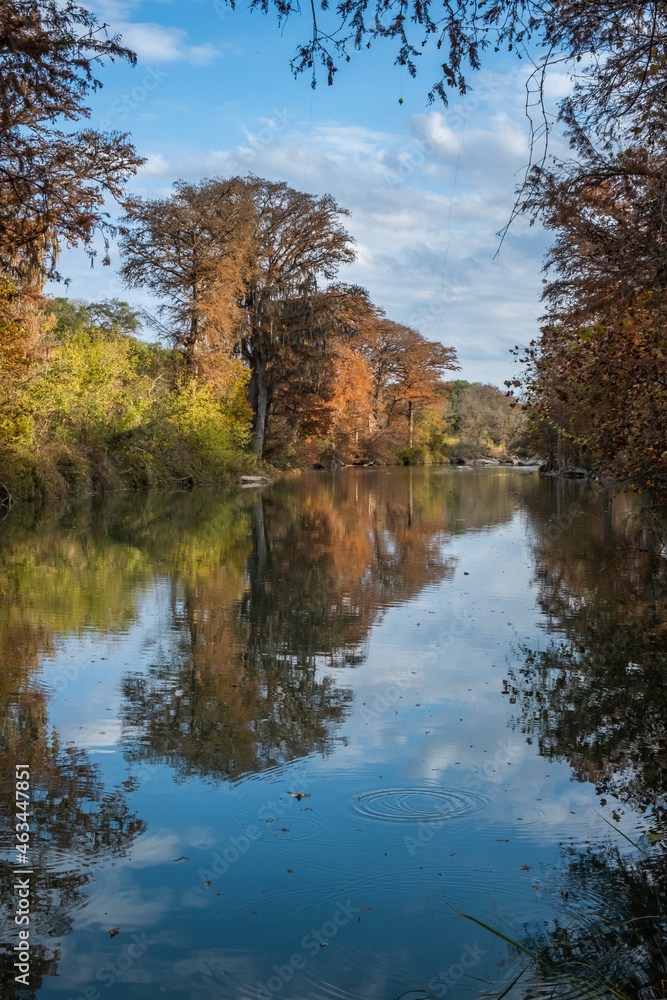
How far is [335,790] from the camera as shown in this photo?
15.8ft

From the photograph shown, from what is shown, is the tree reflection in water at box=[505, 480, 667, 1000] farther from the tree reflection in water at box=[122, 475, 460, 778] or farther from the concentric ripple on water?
the tree reflection in water at box=[122, 475, 460, 778]

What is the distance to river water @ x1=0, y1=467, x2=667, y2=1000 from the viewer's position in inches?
131

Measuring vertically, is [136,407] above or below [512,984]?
above

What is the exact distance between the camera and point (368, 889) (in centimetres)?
383

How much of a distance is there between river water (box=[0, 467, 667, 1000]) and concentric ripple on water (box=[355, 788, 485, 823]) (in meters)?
0.02

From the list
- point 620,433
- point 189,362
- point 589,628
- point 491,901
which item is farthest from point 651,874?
point 189,362

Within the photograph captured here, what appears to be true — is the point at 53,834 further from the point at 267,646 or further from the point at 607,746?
the point at 267,646

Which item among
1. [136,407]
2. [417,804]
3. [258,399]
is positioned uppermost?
[258,399]

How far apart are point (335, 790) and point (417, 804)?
18.6 inches

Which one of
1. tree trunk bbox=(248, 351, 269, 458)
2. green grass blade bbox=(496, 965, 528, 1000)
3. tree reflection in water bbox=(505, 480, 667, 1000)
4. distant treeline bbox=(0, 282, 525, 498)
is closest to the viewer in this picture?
green grass blade bbox=(496, 965, 528, 1000)

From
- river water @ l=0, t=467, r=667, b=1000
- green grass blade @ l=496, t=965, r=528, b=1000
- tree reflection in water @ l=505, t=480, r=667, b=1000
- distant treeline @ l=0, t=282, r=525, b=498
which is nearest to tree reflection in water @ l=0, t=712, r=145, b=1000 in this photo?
river water @ l=0, t=467, r=667, b=1000

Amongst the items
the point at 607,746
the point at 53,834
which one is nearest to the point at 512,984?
the point at 53,834

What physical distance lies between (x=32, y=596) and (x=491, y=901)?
8.08 meters

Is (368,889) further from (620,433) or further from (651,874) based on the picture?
(620,433)
